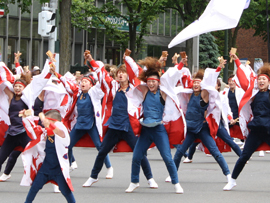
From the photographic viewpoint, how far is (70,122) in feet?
32.4

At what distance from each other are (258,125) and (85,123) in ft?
10.1

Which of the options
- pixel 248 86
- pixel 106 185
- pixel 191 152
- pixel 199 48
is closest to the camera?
pixel 248 86

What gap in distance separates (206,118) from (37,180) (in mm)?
3679

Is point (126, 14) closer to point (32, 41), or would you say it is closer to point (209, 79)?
point (32, 41)

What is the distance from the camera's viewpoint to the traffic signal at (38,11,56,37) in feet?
46.9

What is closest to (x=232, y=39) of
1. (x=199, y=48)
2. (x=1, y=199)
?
(x=199, y=48)

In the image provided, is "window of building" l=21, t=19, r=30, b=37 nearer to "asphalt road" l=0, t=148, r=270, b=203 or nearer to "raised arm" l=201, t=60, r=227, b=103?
"asphalt road" l=0, t=148, r=270, b=203

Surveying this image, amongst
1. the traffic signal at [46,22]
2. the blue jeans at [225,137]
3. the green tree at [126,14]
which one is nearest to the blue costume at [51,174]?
the blue jeans at [225,137]

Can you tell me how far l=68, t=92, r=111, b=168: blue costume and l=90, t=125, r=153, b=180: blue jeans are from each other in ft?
2.63

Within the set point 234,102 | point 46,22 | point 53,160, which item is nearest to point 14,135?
point 53,160

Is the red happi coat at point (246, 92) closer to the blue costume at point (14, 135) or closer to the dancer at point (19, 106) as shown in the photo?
the dancer at point (19, 106)

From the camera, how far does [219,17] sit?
7.67 meters

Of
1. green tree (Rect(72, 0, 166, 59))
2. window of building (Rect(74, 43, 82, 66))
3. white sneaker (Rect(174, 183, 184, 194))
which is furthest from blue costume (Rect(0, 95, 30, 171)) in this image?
window of building (Rect(74, 43, 82, 66))

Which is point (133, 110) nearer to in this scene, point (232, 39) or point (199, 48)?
point (232, 39)
